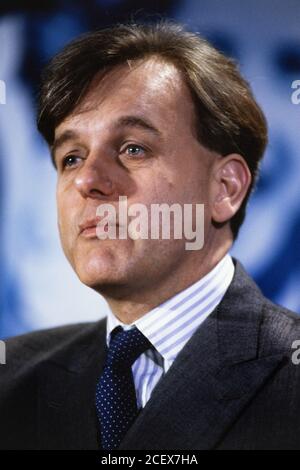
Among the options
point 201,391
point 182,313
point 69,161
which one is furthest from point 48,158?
point 201,391

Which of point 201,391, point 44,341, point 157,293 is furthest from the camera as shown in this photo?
point 44,341

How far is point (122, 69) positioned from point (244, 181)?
0.31 meters

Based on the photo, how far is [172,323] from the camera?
1.21 meters

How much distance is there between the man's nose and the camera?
117 centimetres

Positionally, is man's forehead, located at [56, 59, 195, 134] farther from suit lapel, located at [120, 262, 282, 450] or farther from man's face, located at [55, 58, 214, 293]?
suit lapel, located at [120, 262, 282, 450]

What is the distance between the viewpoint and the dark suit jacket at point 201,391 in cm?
109

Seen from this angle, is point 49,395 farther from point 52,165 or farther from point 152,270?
point 52,165

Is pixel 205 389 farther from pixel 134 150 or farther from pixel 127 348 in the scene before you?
pixel 134 150

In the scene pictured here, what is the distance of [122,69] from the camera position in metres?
1.23

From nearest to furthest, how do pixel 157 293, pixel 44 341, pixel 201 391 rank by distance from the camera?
pixel 201 391, pixel 157 293, pixel 44 341

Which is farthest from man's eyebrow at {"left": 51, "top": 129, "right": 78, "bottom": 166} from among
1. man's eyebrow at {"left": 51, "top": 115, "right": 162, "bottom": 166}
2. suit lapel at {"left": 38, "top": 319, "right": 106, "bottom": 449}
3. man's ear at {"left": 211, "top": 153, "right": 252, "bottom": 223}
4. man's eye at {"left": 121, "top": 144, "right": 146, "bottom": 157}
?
suit lapel at {"left": 38, "top": 319, "right": 106, "bottom": 449}

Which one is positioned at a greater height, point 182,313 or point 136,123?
point 136,123

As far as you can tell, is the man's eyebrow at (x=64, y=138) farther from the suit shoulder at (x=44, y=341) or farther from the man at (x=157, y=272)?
the suit shoulder at (x=44, y=341)

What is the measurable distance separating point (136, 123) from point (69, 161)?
15 cm
